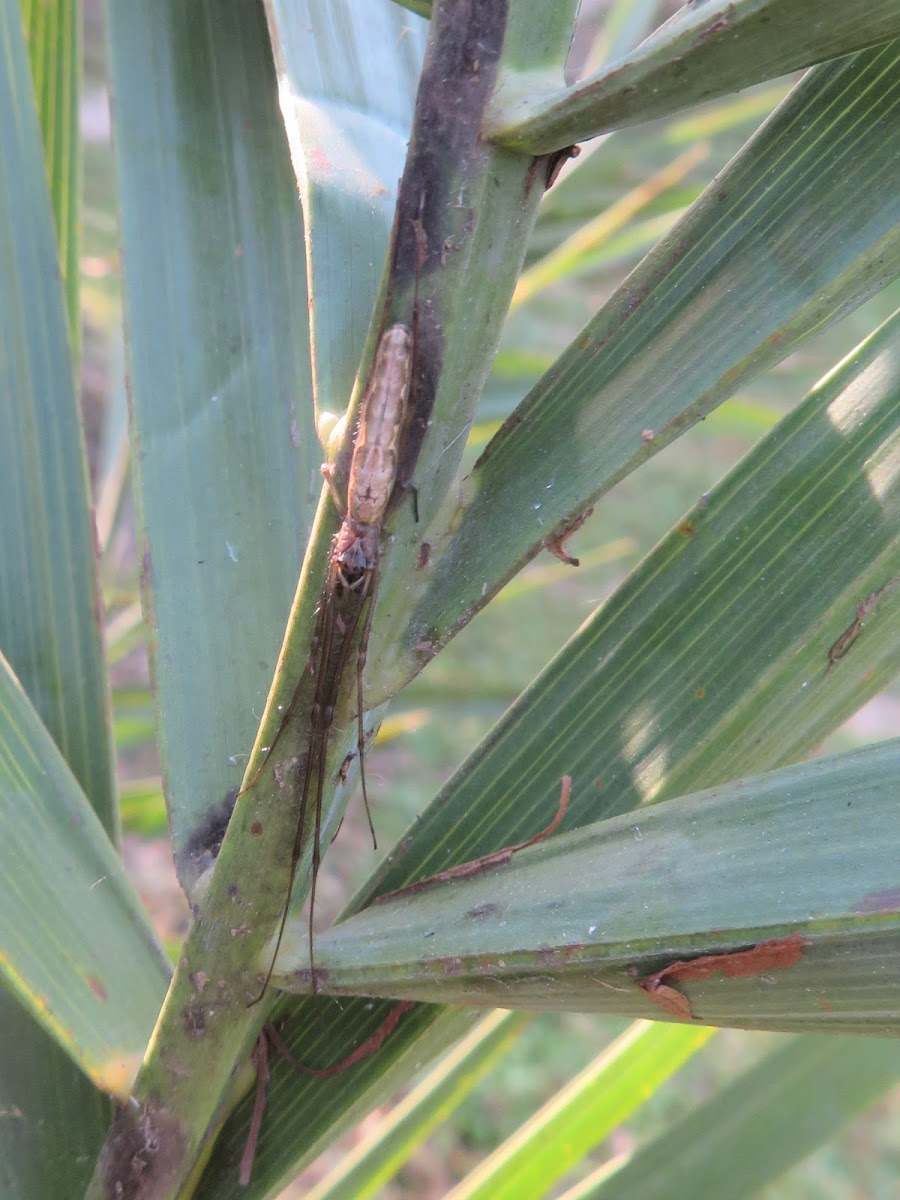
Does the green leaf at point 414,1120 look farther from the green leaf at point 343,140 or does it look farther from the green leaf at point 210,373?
the green leaf at point 343,140

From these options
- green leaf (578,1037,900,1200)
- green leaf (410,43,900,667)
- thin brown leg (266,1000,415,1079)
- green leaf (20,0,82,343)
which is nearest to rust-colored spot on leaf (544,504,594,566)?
green leaf (410,43,900,667)

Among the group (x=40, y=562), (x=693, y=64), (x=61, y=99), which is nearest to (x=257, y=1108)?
(x=40, y=562)

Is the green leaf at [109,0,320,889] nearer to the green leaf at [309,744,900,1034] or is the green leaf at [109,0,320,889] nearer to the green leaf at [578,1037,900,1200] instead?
the green leaf at [309,744,900,1034]

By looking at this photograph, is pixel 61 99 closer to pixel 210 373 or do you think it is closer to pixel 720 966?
pixel 210 373

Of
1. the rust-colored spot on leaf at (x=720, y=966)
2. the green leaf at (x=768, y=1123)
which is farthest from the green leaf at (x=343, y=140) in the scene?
the green leaf at (x=768, y=1123)

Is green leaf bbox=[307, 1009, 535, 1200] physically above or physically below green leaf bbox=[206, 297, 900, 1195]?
below

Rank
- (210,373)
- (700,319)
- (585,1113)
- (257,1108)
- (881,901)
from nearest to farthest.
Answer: (881,901) < (700,319) < (257,1108) < (210,373) < (585,1113)
